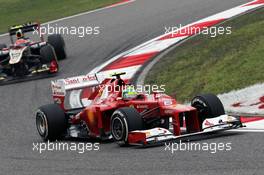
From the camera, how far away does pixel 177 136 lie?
1112 centimetres

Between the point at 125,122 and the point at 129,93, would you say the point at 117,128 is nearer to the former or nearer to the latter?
the point at 125,122

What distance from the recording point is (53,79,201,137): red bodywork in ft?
37.2

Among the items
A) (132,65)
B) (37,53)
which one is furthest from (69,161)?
(37,53)

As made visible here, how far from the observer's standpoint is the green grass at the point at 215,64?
14547 millimetres

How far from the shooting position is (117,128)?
11.5 meters

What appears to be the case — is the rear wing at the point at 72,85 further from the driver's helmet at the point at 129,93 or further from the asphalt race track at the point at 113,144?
the driver's helmet at the point at 129,93

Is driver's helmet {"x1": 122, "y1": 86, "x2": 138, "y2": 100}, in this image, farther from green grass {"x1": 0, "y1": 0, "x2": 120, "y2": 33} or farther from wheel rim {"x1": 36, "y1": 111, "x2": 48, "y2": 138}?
green grass {"x1": 0, "y1": 0, "x2": 120, "y2": 33}

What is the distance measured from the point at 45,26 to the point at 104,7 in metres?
2.40

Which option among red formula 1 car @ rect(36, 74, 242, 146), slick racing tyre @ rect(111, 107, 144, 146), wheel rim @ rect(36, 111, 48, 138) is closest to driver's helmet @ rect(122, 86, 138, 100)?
red formula 1 car @ rect(36, 74, 242, 146)

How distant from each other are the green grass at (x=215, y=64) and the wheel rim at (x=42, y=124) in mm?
2989

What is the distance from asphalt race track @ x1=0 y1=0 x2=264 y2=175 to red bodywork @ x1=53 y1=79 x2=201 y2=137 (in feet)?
1.50

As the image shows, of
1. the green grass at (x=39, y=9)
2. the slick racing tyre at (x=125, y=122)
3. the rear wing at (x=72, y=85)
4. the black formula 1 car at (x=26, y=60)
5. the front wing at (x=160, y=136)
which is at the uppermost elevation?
the green grass at (x=39, y=9)

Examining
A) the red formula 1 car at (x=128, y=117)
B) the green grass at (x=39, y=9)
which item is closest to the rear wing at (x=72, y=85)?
the red formula 1 car at (x=128, y=117)

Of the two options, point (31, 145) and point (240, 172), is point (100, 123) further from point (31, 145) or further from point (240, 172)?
point (240, 172)
